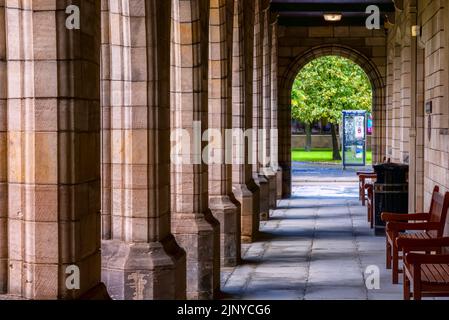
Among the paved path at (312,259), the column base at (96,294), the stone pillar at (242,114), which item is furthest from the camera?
the stone pillar at (242,114)

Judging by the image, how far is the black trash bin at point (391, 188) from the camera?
40.3 ft

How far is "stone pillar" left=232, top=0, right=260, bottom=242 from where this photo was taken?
38.3 ft

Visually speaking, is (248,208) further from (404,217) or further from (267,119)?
(267,119)

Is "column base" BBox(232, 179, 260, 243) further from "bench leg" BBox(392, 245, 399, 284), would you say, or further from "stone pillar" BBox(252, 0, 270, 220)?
"bench leg" BBox(392, 245, 399, 284)

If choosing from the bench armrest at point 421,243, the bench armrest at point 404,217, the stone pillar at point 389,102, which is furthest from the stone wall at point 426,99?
the stone pillar at point 389,102

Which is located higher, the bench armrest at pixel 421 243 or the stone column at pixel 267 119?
the stone column at pixel 267 119

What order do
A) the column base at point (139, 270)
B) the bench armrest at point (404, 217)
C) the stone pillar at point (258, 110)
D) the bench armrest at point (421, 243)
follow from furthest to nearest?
the stone pillar at point (258, 110) → the bench armrest at point (404, 217) → the bench armrest at point (421, 243) → the column base at point (139, 270)

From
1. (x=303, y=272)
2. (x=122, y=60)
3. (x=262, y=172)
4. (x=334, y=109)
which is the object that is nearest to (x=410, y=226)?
(x=303, y=272)

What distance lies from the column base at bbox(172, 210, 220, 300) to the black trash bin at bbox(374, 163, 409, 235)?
4917mm

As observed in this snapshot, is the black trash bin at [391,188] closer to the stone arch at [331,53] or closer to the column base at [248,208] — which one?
the column base at [248,208]

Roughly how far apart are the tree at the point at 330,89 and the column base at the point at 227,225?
87.4ft

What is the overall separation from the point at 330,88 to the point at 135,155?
30.7m

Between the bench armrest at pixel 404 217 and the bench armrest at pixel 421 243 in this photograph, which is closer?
the bench armrest at pixel 421 243

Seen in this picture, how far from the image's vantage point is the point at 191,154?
8156 mm
